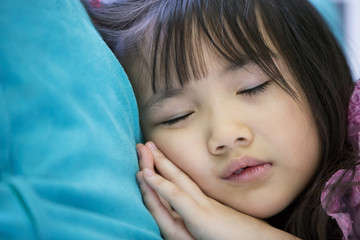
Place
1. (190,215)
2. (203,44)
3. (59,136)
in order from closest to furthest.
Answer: (59,136) < (190,215) < (203,44)

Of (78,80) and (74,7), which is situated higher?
(74,7)

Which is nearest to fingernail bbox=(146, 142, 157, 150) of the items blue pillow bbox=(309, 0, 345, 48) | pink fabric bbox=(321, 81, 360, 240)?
pink fabric bbox=(321, 81, 360, 240)

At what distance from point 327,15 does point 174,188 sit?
0.67 metres

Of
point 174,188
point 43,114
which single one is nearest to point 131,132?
point 174,188

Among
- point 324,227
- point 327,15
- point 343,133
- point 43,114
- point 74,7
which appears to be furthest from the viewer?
point 327,15

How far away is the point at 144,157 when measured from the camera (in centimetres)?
91

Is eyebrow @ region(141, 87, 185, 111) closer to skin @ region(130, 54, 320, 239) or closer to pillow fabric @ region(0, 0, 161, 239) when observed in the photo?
skin @ region(130, 54, 320, 239)

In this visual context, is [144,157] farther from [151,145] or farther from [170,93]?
[170,93]

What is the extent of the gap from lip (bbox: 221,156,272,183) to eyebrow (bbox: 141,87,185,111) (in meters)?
0.20

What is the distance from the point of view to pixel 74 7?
78 cm

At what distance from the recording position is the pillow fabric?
1.89ft

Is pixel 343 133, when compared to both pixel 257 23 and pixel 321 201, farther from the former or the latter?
pixel 257 23

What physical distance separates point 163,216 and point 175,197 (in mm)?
51

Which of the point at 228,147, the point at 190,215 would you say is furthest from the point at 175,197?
the point at 228,147
